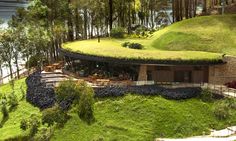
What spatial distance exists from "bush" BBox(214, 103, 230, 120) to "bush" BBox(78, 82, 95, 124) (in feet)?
34.9

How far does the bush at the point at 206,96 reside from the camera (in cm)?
3838

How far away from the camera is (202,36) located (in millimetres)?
48719

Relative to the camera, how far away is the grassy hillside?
154ft

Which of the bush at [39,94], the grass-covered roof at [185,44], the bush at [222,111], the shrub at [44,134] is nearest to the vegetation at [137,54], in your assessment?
the grass-covered roof at [185,44]

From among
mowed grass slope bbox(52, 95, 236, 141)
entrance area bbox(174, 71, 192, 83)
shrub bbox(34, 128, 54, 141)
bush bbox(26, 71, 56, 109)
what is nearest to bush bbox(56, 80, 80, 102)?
mowed grass slope bbox(52, 95, 236, 141)

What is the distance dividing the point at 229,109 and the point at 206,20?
19346 mm

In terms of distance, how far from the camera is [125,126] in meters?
34.7

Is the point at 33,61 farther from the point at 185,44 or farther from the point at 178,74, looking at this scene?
the point at 178,74

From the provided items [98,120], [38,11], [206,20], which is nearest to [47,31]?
[38,11]

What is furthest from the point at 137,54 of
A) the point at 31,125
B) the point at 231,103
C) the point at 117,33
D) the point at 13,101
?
the point at 117,33

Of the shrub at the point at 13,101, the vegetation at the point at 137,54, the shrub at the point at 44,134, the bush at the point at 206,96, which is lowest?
the shrub at the point at 44,134

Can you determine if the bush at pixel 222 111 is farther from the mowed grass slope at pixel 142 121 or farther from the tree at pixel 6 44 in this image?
the tree at pixel 6 44

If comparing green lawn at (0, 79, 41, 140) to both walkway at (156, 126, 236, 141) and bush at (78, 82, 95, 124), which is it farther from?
walkway at (156, 126, 236, 141)

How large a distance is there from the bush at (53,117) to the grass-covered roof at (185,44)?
918 centimetres
